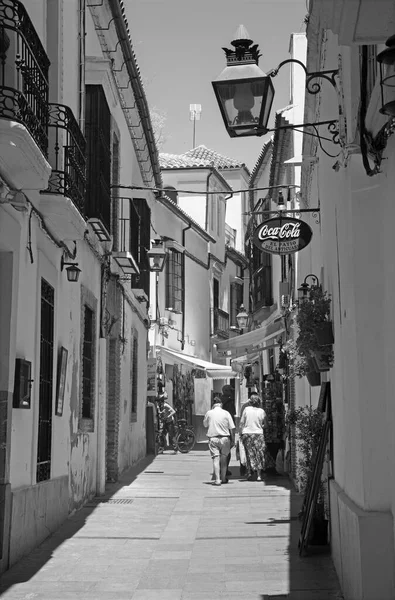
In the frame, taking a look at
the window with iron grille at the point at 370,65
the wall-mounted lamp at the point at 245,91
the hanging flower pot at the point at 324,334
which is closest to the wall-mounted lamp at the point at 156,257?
the hanging flower pot at the point at 324,334

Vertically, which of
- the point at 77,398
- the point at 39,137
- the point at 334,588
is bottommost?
the point at 334,588

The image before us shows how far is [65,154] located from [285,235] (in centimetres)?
330

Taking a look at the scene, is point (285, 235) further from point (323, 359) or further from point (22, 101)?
point (22, 101)

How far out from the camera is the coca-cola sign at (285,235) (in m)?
12.0

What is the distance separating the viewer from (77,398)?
41.1 ft

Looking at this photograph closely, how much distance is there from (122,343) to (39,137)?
8.68m

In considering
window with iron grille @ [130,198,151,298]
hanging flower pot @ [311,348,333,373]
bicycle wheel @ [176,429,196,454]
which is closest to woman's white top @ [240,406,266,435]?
window with iron grille @ [130,198,151,298]

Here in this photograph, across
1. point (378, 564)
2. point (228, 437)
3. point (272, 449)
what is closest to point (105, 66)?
point (228, 437)

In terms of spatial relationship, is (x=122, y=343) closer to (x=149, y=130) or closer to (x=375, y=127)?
(x=149, y=130)

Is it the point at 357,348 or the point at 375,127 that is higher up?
the point at 375,127

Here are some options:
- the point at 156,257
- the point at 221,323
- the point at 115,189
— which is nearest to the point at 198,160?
the point at 221,323

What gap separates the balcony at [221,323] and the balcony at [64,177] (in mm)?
26044

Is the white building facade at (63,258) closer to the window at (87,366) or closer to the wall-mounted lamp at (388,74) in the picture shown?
the window at (87,366)

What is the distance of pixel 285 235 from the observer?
12.1 meters
